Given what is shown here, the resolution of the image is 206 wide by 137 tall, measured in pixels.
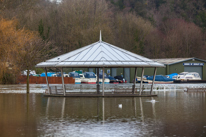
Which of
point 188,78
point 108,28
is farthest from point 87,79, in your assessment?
point 188,78

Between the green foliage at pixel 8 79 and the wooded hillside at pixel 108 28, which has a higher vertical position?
the wooded hillside at pixel 108 28

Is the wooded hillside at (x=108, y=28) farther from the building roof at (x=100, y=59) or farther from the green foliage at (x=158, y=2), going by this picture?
the building roof at (x=100, y=59)

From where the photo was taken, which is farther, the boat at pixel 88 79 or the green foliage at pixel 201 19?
the green foliage at pixel 201 19

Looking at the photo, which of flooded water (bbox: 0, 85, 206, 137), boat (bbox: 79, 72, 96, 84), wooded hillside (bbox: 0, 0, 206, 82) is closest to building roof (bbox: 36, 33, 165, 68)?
flooded water (bbox: 0, 85, 206, 137)

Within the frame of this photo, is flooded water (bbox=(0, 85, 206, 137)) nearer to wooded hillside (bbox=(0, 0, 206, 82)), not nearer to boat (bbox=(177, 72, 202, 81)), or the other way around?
wooded hillside (bbox=(0, 0, 206, 82))

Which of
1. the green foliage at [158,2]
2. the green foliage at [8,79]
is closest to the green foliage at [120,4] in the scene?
the green foliage at [158,2]

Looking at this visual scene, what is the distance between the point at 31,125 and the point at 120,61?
17.7 meters

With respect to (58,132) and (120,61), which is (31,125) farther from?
(120,61)

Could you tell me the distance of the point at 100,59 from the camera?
109 ft

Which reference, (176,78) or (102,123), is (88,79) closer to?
(176,78)

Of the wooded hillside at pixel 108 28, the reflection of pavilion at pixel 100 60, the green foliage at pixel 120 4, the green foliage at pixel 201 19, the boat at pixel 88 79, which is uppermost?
the green foliage at pixel 120 4

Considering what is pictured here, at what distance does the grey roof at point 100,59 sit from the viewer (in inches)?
1268

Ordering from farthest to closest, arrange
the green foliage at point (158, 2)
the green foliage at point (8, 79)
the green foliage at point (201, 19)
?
the green foliage at point (158, 2), the green foliage at point (201, 19), the green foliage at point (8, 79)

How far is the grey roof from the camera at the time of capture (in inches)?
1268
